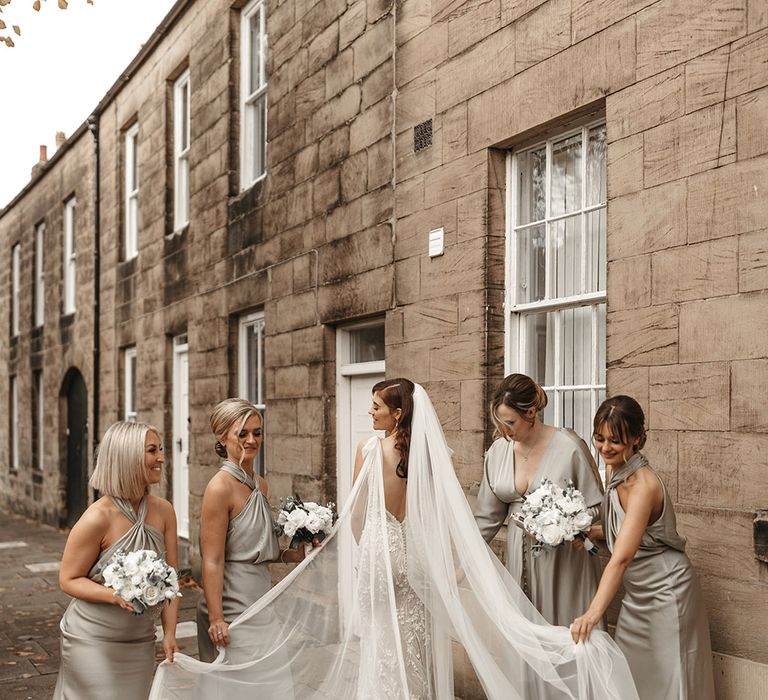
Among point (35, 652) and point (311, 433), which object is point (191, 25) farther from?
point (35, 652)

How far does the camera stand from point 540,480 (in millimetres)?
4844

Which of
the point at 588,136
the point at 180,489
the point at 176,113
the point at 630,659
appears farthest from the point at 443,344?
the point at 176,113

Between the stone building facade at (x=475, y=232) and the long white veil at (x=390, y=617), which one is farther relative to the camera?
the stone building facade at (x=475, y=232)

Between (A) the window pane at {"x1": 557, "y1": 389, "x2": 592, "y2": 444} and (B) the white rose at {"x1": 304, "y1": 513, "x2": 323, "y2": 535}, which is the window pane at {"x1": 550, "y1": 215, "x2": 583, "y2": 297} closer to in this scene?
(A) the window pane at {"x1": 557, "y1": 389, "x2": 592, "y2": 444}

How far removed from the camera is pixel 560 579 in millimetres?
4887

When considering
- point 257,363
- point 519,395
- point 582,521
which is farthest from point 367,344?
point 582,521

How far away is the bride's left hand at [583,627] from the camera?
4.15 m

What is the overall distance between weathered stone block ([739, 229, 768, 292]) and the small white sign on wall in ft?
8.88

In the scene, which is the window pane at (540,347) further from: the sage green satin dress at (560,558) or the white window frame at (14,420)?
the white window frame at (14,420)

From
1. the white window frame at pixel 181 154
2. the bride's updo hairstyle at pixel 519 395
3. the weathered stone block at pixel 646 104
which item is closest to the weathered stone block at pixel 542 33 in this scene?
the weathered stone block at pixel 646 104

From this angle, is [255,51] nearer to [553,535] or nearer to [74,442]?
[553,535]

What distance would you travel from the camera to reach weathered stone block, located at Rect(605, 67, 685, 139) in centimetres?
514

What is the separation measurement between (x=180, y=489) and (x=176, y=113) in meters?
4.97

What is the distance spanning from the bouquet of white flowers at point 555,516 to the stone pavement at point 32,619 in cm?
398
